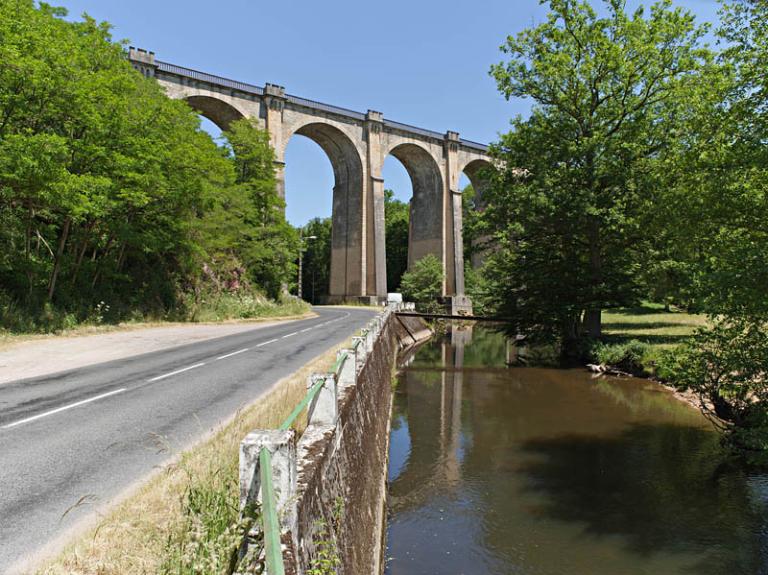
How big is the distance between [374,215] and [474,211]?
1088 inches

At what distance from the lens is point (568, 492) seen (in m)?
8.91

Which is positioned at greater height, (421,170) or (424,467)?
(421,170)

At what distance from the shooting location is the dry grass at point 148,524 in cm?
313

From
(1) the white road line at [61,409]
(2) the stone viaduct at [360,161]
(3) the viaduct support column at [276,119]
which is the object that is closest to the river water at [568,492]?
(1) the white road line at [61,409]

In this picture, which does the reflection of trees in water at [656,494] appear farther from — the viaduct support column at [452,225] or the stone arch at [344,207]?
the viaduct support column at [452,225]

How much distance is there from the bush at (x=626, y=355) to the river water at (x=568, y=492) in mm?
3684

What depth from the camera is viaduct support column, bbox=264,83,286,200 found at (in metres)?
44.3

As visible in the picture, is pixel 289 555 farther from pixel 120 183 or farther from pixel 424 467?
pixel 120 183

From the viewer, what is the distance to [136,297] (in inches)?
915

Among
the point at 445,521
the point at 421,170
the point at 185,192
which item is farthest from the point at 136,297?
the point at 421,170

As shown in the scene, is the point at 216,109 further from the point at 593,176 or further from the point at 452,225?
the point at 593,176

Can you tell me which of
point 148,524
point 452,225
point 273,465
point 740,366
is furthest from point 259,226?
point 273,465

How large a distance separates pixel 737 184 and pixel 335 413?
8.59 meters

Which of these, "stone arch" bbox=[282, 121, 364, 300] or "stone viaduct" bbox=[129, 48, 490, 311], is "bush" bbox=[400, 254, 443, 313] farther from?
"stone arch" bbox=[282, 121, 364, 300]
